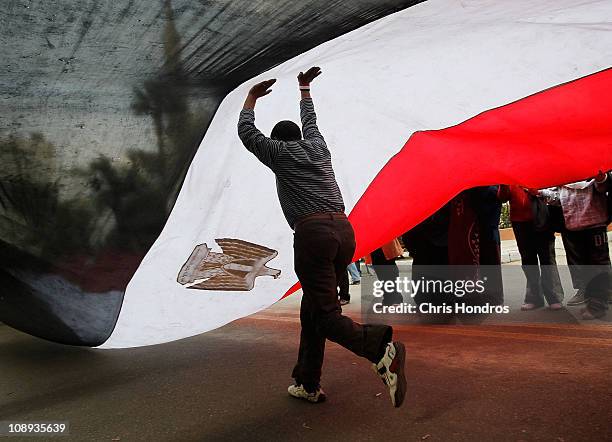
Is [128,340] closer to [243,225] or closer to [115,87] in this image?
[243,225]

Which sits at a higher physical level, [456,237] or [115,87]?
[115,87]

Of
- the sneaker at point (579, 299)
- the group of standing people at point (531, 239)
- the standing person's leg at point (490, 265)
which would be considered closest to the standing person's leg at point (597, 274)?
the group of standing people at point (531, 239)

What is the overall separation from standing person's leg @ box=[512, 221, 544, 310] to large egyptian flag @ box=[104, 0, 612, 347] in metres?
1.59

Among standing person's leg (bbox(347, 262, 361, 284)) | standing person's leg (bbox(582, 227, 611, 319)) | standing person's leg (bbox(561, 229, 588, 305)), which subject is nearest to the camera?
standing person's leg (bbox(582, 227, 611, 319))

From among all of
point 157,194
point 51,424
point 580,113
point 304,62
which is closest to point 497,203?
point 580,113

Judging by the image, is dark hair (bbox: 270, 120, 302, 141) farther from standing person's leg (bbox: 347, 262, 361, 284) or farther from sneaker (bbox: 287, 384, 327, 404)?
standing person's leg (bbox: 347, 262, 361, 284)

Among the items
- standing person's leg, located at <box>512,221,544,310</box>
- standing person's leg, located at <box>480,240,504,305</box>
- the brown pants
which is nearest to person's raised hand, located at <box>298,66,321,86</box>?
the brown pants

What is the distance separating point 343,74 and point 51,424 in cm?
242

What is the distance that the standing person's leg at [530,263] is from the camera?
15.2 ft

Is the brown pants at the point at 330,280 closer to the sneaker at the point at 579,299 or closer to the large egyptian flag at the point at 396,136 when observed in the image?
the large egyptian flag at the point at 396,136

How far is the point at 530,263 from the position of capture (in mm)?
4652

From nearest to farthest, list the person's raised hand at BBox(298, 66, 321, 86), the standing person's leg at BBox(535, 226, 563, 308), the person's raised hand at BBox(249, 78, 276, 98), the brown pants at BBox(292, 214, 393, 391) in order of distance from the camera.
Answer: the brown pants at BBox(292, 214, 393, 391) → the person's raised hand at BBox(249, 78, 276, 98) → the person's raised hand at BBox(298, 66, 321, 86) → the standing person's leg at BBox(535, 226, 563, 308)

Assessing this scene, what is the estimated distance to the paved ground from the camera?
2168 millimetres

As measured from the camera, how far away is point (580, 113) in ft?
9.38
